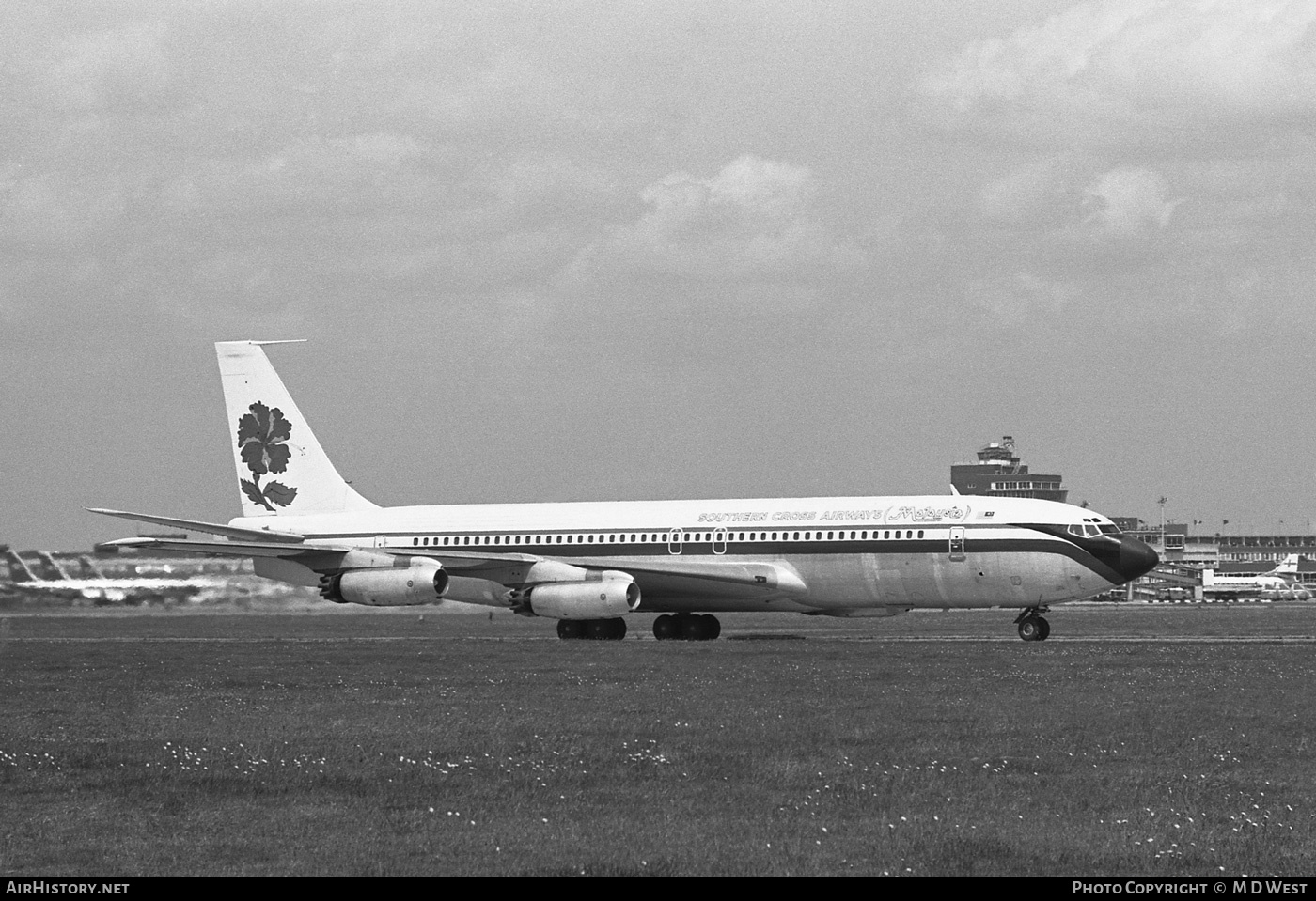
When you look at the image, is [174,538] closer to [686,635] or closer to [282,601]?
[282,601]

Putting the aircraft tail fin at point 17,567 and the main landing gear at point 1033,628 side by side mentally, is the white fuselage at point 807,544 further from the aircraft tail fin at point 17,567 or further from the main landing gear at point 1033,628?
the aircraft tail fin at point 17,567

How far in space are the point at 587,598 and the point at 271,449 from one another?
52.3ft

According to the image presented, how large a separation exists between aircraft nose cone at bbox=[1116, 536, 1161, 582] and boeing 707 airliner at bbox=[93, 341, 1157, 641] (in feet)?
0.15

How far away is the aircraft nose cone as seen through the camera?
4956 cm

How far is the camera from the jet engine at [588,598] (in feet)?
171

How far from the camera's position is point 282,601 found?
5775 cm

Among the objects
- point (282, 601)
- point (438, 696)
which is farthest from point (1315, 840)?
point (282, 601)

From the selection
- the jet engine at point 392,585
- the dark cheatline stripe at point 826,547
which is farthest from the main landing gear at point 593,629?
the jet engine at point 392,585

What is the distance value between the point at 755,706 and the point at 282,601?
31914 mm

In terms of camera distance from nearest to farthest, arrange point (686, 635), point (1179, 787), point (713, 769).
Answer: point (1179, 787) → point (713, 769) → point (686, 635)

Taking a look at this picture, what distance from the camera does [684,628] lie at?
56.4 m

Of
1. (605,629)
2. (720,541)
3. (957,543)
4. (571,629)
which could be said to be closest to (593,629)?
(605,629)

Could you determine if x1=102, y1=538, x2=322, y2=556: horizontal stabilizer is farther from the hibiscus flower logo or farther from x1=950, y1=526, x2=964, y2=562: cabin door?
x1=950, y1=526, x2=964, y2=562: cabin door

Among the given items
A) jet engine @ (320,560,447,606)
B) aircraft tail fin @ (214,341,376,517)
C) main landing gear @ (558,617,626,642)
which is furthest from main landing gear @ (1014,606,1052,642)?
aircraft tail fin @ (214,341,376,517)
